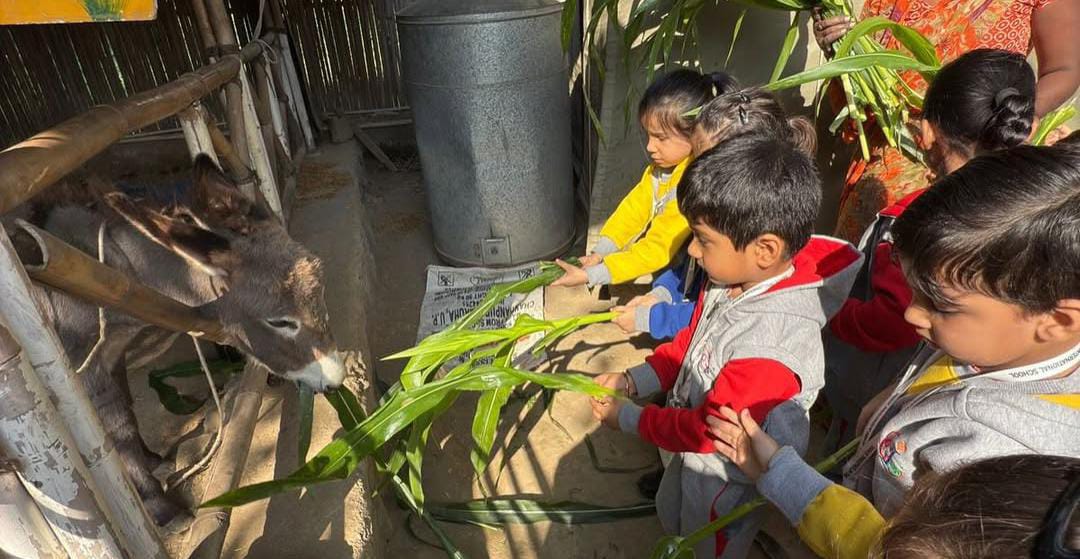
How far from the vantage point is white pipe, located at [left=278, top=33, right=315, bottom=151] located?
15.9ft

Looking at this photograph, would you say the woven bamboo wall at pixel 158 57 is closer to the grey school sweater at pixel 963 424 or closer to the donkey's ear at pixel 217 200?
the donkey's ear at pixel 217 200

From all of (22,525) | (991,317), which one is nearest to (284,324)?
(22,525)

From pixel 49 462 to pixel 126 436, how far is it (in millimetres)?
1311

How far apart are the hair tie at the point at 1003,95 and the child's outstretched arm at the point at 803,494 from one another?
1044mm

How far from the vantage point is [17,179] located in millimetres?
770

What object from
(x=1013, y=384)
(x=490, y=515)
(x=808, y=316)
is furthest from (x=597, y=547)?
(x=1013, y=384)

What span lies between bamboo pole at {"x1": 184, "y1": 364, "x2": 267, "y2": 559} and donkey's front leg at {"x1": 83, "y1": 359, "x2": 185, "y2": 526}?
7.9 inches

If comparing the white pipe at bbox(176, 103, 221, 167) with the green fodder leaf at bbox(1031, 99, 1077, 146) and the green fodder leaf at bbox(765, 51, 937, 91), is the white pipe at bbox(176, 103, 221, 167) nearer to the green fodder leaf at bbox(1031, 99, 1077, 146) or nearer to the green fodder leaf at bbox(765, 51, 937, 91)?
the green fodder leaf at bbox(765, 51, 937, 91)

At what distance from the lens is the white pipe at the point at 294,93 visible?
486 cm

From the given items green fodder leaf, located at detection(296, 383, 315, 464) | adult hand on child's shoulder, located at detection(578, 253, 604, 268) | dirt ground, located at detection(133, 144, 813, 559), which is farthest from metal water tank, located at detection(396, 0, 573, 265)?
green fodder leaf, located at detection(296, 383, 315, 464)

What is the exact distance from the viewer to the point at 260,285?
6.07ft

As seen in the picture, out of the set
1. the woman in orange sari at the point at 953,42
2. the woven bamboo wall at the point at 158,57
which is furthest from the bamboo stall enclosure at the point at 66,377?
the woven bamboo wall at the point at 158,57

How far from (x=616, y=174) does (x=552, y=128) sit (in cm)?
60

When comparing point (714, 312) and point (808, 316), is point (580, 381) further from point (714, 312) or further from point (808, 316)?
point (808, 316)
